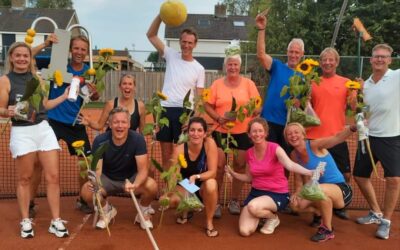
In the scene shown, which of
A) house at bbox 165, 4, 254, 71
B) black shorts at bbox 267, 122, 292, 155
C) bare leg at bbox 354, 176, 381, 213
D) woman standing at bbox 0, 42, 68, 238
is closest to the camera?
woman standing at bbox 0, 42, 68, 238

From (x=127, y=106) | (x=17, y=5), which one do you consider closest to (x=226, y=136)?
(x=127, y=106)

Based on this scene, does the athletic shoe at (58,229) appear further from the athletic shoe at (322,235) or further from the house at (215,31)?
the house at (215,31)

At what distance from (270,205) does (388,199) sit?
4.31ft

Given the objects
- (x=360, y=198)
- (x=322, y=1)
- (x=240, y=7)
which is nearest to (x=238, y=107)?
(x=360, y=198)

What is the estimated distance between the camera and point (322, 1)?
894 inches

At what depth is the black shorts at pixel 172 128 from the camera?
16.2ft

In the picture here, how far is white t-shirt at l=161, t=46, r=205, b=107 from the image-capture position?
4914mm

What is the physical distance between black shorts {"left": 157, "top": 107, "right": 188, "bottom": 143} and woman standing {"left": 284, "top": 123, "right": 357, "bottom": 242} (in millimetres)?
1331

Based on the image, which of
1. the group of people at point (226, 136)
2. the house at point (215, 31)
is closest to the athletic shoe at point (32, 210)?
the group of people at point (226, 136)

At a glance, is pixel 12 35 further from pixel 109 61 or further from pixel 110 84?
pixel 109 61

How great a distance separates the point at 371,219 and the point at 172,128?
101 inches

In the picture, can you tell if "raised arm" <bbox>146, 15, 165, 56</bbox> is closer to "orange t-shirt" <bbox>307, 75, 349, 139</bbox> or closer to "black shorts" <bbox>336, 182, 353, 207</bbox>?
"orange t-shirt" <bbox>307, 75, 349, 139</bbox>

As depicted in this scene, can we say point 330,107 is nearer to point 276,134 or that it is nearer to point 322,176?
point 276,134

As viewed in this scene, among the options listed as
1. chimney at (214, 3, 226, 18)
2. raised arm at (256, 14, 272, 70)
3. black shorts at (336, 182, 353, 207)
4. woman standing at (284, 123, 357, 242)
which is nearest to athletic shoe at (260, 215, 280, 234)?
woman standing at (284, 123, 357, 242)
